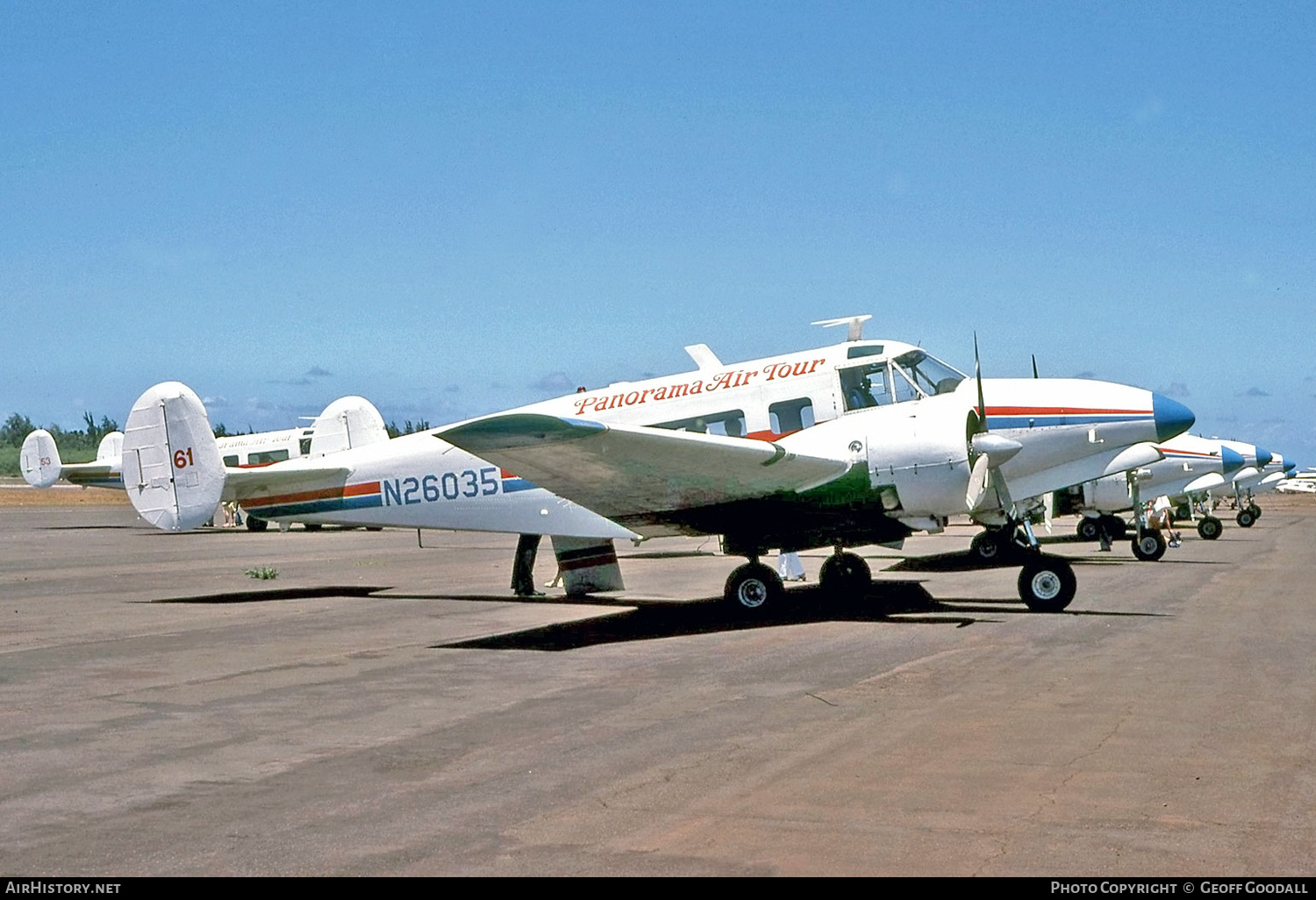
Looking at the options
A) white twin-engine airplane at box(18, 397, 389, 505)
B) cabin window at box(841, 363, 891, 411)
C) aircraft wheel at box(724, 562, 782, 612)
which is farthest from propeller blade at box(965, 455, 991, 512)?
white twin-engine airplane at box(18, 397, 389, 505)

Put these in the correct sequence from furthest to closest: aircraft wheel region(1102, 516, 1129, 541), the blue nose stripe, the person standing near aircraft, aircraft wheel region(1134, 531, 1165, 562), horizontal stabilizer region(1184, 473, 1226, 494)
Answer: horizontal stabilizer region(1184, 473, 1226, 494) < the blue nose stripe < aircraft wheel region(1102, 516, 1129, 541) < aircraft wheel region(1134, 531, 1165, 562) < the person standing near aircraft

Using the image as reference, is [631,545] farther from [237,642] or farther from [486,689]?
[486,689]

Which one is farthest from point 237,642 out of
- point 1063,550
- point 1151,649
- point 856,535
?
point 1063,550

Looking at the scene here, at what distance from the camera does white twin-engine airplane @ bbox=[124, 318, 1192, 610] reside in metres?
14.2

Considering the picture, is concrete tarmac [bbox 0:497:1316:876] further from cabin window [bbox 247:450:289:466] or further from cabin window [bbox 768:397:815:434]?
cabin window [bbox 247:450:289:466]

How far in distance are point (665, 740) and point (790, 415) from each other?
9.08 m

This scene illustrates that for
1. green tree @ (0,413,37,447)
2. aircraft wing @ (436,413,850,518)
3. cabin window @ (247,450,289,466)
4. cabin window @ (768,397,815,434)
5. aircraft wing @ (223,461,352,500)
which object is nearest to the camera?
aircraft wing @ (436,413,850,518)

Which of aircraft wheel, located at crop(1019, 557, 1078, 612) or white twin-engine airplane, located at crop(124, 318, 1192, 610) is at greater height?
white twin-engine airplane, located at crop(124, 318, 1192, 610)

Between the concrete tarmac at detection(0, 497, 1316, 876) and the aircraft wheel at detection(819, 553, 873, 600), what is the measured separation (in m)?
0.38

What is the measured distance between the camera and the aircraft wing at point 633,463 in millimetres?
12602

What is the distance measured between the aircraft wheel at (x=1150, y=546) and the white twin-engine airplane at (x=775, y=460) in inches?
500

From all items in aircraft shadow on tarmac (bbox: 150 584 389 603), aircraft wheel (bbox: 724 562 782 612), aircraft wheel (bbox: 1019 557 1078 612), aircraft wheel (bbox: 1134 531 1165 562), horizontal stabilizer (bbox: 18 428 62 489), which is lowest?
aircraft wheel (bbox: 1134 531 1165 562)

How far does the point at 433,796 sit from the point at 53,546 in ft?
116
